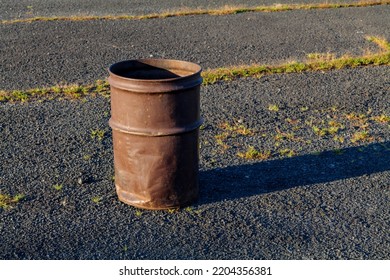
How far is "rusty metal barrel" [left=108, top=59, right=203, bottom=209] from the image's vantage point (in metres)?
5.34

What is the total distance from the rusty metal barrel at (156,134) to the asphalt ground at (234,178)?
16 centimetres

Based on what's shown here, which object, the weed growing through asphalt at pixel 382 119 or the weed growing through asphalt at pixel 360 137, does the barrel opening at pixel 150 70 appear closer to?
the weed growing through asphalt at pixel 360 137

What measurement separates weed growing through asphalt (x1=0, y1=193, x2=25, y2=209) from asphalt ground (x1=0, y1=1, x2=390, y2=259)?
55 millimetres

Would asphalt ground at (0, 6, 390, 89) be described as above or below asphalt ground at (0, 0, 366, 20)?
above

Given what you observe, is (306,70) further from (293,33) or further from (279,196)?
(279,196)

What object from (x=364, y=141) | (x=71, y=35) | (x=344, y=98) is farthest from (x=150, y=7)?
(x=364, y=141)

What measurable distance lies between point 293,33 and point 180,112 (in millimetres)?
7474

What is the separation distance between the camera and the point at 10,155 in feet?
22.5

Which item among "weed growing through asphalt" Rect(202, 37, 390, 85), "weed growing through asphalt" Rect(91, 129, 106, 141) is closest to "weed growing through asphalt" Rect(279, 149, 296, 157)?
"weed growing through asphalt" Rect(91, 129, 106, 141)

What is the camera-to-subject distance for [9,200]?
19.3ft

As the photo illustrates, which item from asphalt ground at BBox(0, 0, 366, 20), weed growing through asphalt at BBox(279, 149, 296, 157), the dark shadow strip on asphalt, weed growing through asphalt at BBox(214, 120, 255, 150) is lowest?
asphalt ground at BBox(0, 0, 366, 20)

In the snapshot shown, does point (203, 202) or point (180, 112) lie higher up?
point (180, 112)

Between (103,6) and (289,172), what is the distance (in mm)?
9847

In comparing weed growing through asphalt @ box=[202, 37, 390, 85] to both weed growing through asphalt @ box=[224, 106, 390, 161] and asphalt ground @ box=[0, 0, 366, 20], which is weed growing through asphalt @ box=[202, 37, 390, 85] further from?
asphalt ground @ box=[0, 0, 366, 20]
